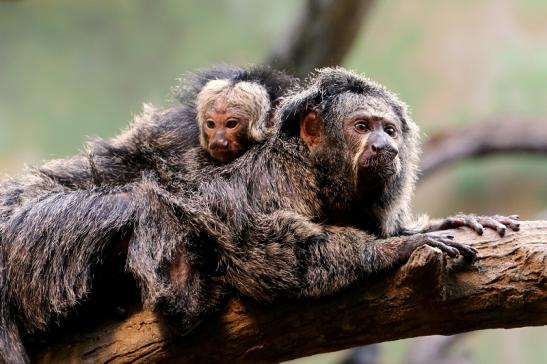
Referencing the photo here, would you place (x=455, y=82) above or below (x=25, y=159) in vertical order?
below

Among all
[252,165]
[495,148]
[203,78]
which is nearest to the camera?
[252,165]

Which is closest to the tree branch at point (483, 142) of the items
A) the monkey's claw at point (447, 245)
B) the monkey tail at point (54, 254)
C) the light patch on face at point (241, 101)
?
the light patch on face at point (241, 101)

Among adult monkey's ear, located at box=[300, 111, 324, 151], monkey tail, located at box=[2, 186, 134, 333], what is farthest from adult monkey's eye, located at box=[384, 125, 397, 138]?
monkey tail, located at box=[2, 186, 134, 333]

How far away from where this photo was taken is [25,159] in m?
9.04

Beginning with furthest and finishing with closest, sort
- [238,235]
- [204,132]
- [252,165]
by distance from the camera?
1. [204,132]
2. [252,165]
3. [238,235]

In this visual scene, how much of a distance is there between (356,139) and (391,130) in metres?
0.22

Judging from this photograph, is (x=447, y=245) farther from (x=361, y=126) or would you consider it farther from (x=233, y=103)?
(x=233, y=103)

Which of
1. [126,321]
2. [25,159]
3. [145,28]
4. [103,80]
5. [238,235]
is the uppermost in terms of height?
[145,28]

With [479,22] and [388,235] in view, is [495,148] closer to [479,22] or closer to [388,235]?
[479,22]

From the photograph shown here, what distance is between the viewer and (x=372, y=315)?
347cm

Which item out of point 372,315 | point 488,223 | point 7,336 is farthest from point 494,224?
point 7,336

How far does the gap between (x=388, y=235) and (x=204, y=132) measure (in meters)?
1.21

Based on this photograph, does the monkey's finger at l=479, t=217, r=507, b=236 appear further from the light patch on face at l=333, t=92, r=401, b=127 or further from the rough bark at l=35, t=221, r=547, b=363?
the light patch on face at l=333, t=92, r=401, b=127

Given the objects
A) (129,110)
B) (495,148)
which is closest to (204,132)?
(495,148)
